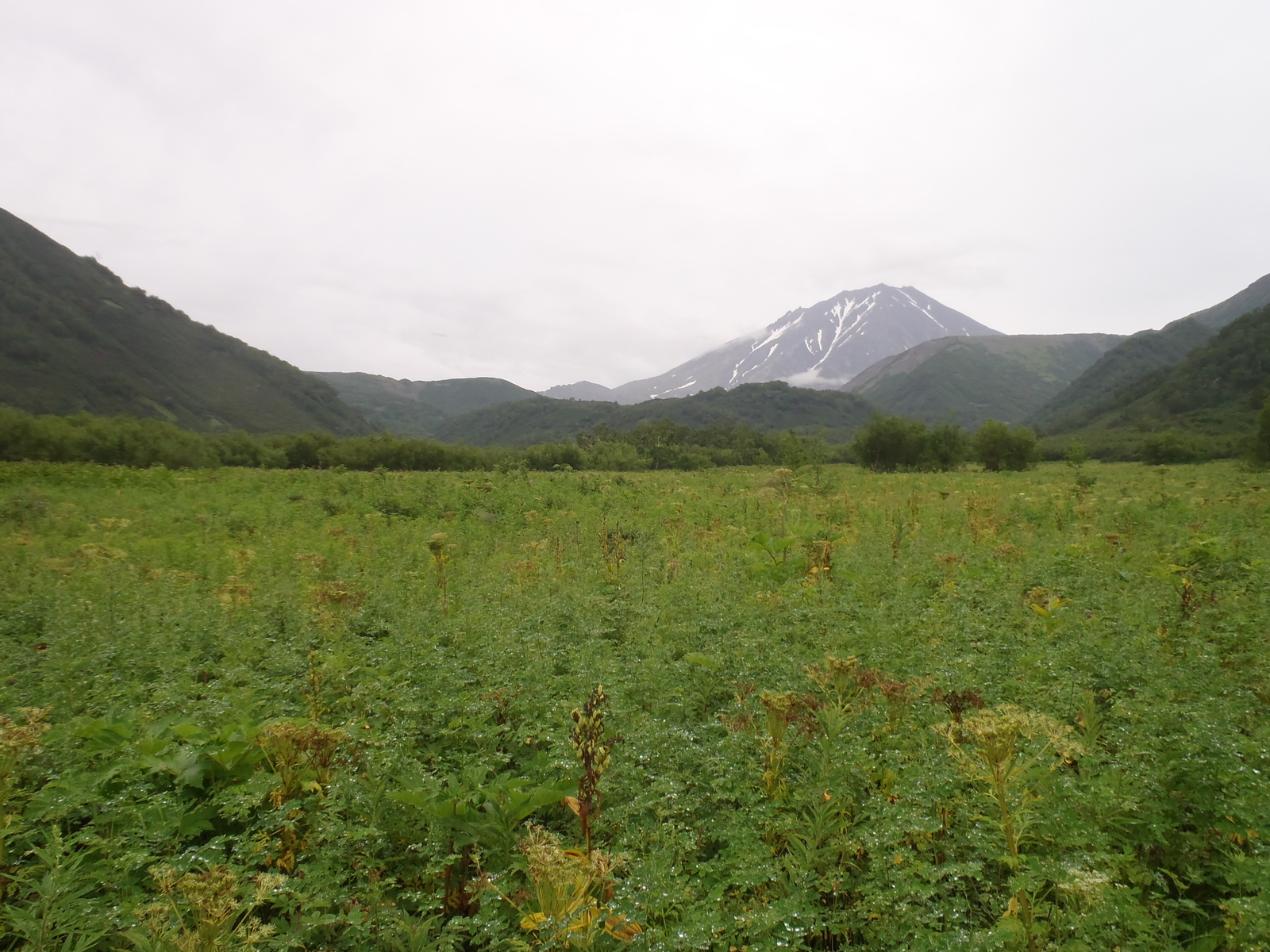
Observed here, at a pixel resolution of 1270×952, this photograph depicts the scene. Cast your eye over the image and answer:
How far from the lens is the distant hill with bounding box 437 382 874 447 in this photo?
164125 mm

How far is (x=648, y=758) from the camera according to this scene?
296 cm

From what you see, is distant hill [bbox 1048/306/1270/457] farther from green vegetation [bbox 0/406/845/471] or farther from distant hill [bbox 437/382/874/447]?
distant hill [bbox 437/382/874/447]

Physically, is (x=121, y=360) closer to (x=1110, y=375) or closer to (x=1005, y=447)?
(x=1005, y=447)

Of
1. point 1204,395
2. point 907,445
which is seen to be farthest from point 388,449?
point 1204,395

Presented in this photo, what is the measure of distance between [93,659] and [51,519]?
908cm

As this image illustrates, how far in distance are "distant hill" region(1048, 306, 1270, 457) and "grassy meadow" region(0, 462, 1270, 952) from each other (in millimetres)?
76861

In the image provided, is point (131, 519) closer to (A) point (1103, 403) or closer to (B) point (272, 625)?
(B) point (272, 625)

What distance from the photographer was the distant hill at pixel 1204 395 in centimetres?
7269

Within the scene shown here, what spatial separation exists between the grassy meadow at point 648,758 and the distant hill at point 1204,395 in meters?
76.9

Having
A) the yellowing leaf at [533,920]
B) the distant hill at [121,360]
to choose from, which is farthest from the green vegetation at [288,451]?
the distant hill at [121,360]

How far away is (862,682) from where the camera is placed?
3648 mm

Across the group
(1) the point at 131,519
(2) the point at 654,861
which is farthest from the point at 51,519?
(2) the point at 654,861

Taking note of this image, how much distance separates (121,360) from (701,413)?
14756cm

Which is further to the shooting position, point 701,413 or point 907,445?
point 701,413
